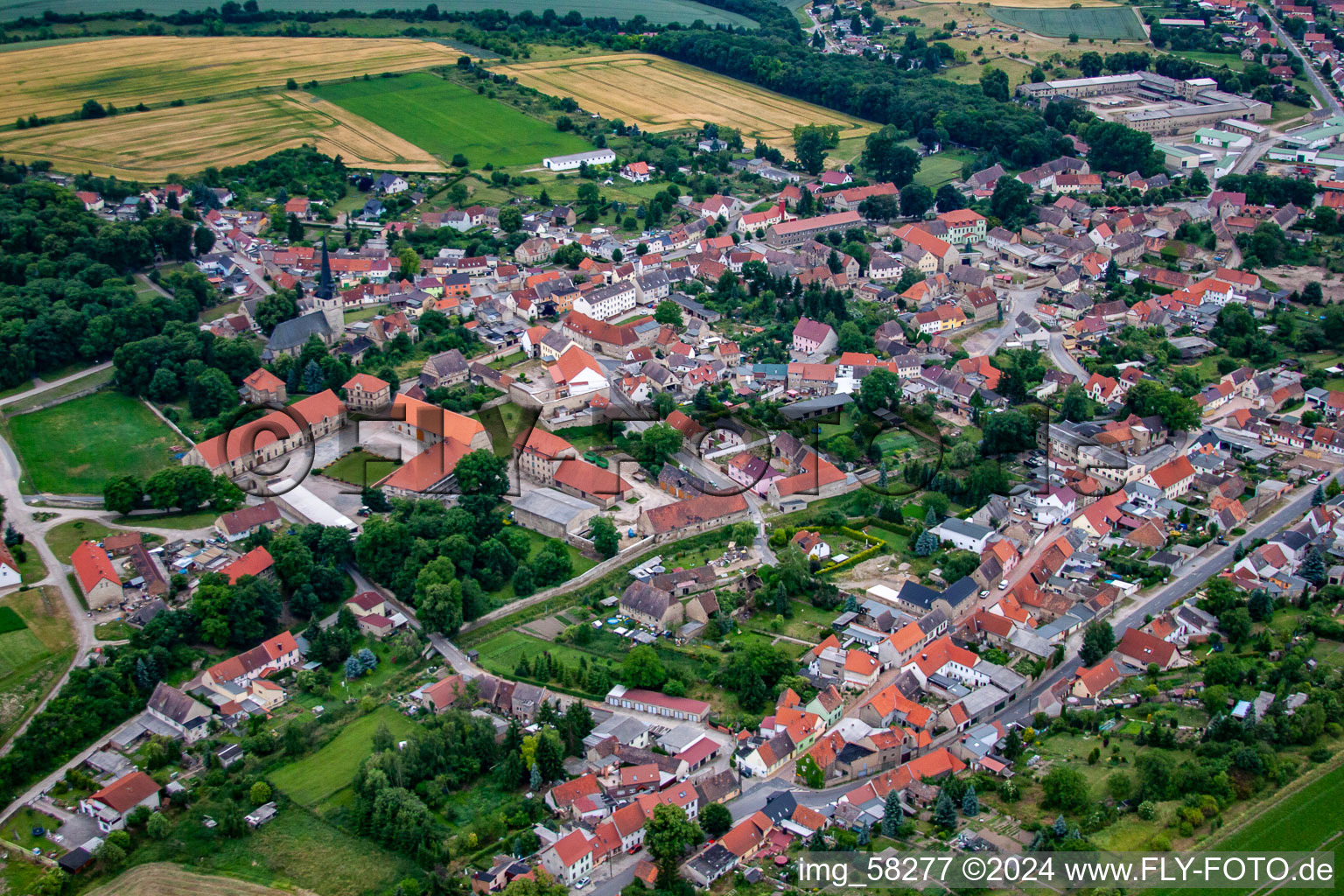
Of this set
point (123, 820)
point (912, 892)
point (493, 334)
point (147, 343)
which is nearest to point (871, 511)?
point (912, 892)

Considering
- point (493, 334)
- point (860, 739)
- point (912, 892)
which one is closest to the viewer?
point (912, 892)

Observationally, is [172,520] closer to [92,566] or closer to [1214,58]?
[92,566]

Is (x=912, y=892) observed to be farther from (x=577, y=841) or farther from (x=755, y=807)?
(x=577, y=841)

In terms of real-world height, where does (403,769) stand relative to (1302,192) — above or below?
below

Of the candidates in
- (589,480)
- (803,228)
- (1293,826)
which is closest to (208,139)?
(803,228)

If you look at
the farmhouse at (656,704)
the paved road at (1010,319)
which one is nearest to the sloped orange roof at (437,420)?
the farmhouse at (656,704)

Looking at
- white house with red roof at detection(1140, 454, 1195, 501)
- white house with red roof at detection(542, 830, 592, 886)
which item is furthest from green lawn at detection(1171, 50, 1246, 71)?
white house with red roof at detection(542, 830, 592, 886)

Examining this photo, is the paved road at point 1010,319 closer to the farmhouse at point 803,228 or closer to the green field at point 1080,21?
the farmhouse at point 803,228
